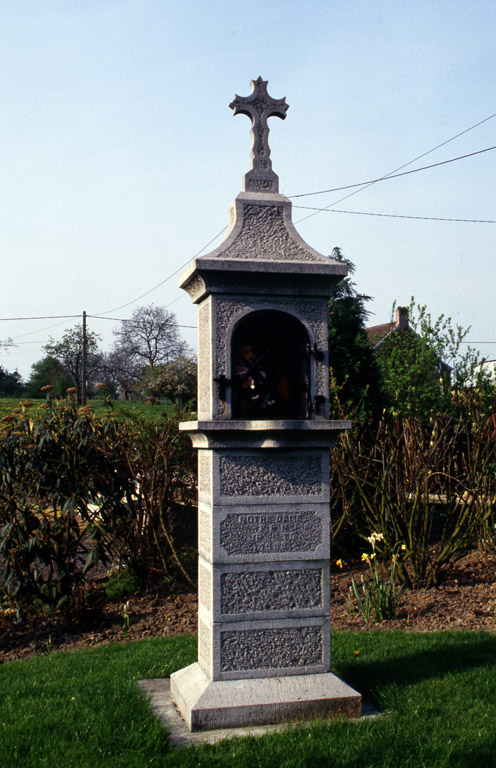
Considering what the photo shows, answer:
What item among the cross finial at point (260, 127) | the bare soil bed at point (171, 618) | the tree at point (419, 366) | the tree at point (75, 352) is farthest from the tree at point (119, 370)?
the cross finial at point (260, 127)

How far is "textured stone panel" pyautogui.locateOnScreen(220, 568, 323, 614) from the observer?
13.3 ft

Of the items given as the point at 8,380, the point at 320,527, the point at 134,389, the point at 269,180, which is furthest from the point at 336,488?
the point at 8,380

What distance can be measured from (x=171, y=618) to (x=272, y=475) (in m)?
3.27

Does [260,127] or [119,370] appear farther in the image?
[119,370]

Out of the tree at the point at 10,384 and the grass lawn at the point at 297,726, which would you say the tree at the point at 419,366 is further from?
the tree at the point at 10,384

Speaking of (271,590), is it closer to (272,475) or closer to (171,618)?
(272,475)

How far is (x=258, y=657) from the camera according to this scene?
4059 mm

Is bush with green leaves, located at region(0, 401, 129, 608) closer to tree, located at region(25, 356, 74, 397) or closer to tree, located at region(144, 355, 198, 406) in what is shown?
tree, located at region(144, 355, 198, 406)

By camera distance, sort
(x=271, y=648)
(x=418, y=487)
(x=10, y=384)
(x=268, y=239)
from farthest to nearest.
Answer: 1. (x=10, y=384)
2. (x=418, y=487)
3. (x=268, y=239)
4. (x=271, y=648)

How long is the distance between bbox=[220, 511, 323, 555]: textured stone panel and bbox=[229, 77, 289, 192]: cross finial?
6.42 ft

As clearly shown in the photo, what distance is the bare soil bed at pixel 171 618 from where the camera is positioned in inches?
247

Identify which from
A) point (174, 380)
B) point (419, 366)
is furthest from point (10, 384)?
point (419, 366)

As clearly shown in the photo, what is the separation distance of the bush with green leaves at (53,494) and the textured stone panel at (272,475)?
3.04 m

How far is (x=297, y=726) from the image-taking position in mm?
3799
